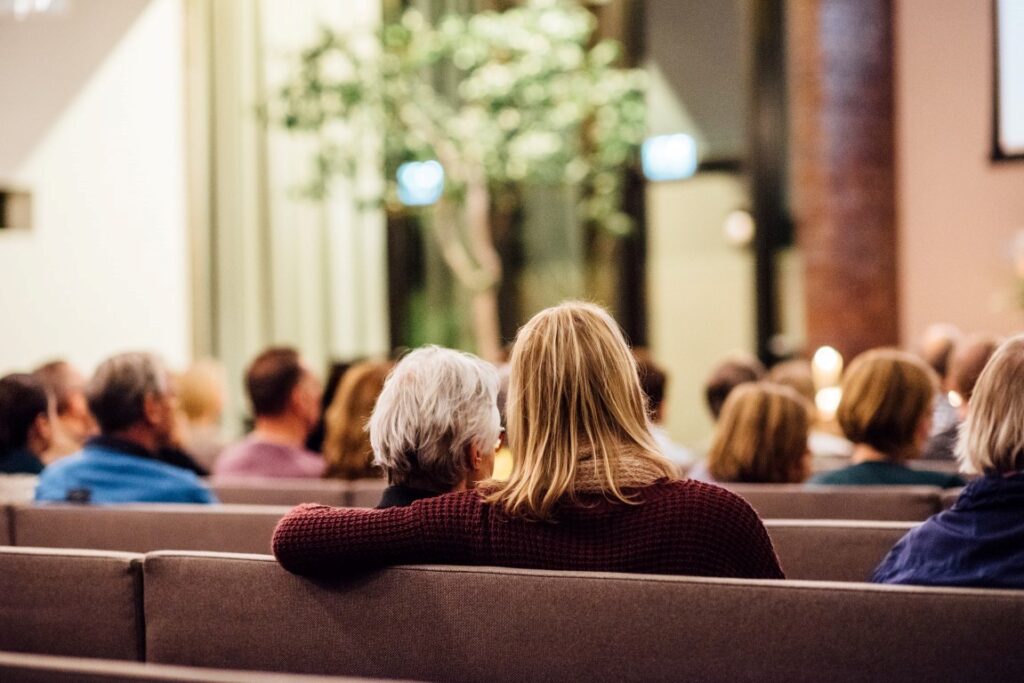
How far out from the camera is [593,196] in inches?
320

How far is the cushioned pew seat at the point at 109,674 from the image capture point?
159 cm

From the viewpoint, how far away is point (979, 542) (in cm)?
207

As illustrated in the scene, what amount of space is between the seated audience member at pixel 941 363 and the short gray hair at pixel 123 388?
259 centimetres

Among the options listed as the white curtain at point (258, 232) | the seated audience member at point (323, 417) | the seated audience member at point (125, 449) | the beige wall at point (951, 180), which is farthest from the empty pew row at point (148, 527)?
the white curtain at point (258, 232)

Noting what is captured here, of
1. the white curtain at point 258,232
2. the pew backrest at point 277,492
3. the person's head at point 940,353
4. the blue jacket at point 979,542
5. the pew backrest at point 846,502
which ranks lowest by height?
the pew backrest at point 277,492

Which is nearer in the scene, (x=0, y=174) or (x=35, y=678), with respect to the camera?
(x=35, y=678)

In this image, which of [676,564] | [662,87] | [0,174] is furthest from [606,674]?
[662,87]

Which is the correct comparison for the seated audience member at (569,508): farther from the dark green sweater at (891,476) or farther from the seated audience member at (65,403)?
the seated audience member at (65,403)

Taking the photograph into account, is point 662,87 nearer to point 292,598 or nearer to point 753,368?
point 753,368

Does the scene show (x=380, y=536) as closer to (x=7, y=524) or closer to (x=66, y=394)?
(x=7, y=524)

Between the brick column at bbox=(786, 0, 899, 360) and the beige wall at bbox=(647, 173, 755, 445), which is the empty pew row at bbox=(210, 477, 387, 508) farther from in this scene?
the beige wall at bbox=(647, 173, 755, 445)

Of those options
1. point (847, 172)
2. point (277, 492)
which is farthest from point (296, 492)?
point (847, 172)

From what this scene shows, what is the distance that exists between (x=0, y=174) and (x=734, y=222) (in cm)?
450

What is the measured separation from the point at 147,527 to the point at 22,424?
Answer: 2.22 feet
